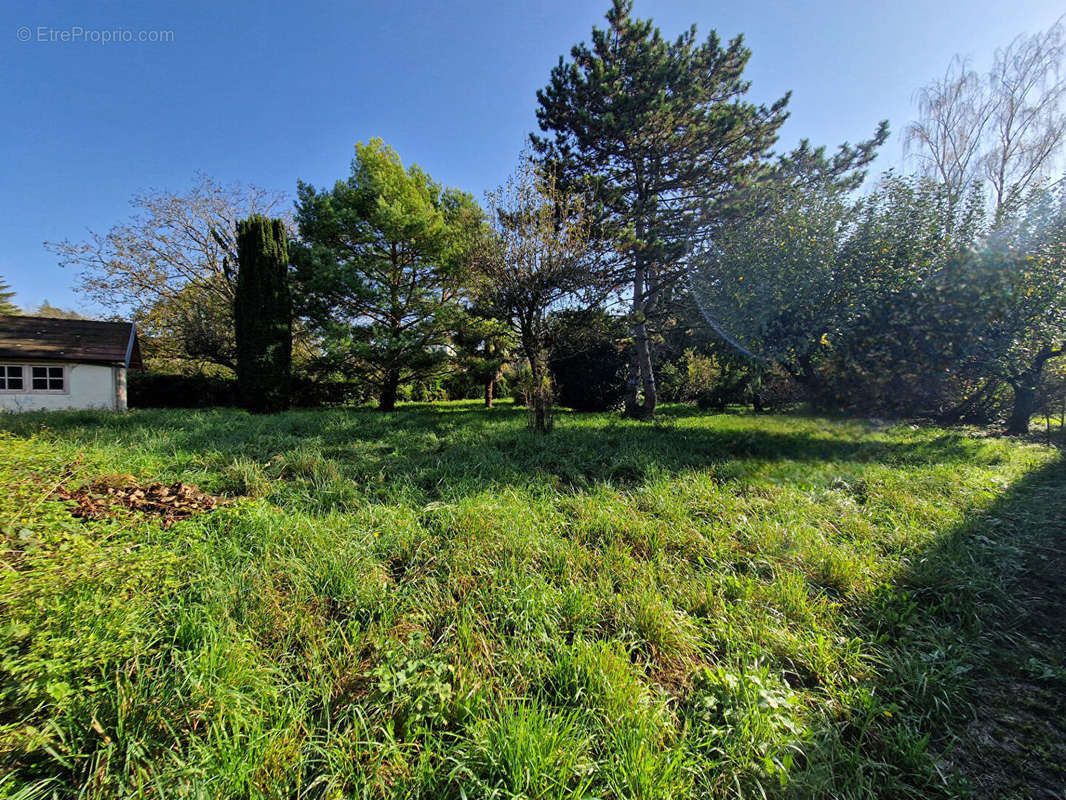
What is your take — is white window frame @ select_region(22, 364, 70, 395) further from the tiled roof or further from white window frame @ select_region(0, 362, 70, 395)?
the tiled roof

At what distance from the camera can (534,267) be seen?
23.8ft

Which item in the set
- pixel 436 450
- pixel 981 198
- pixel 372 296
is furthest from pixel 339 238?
pixel 981 198

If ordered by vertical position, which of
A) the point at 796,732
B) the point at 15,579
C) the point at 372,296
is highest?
the point at 372,296

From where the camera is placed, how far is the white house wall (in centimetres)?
1173

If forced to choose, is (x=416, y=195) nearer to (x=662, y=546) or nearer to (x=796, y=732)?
(x=662, y=546)

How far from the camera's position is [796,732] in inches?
59.4

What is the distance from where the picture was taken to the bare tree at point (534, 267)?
23.4 feet

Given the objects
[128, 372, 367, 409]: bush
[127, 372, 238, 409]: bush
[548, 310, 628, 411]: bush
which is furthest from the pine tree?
[127, 372, 238, 409]: bush

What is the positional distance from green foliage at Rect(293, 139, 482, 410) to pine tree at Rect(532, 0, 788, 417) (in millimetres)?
4460

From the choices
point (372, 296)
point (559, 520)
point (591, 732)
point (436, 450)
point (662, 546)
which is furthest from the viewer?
point (372, 296)

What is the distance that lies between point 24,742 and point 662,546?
126 inches

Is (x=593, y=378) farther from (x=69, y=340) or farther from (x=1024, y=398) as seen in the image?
(x=69, y=340)

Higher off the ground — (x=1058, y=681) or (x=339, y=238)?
(x=339, y=238)

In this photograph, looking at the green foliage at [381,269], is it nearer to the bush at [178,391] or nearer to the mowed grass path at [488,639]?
the bush at [178,391]
